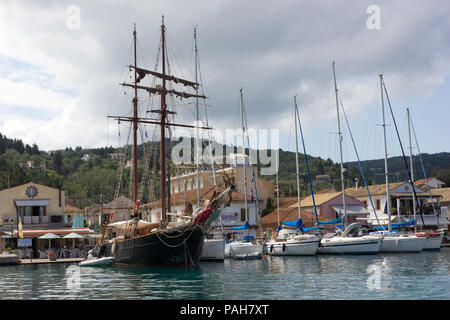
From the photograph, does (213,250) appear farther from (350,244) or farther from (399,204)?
(399,204)

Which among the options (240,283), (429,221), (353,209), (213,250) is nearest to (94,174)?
(353,209)

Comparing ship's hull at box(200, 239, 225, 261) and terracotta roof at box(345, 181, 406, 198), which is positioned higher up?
terracotta roof at box(345, 181, 406, 198)

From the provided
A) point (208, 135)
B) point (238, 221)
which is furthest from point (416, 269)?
point (238, 221)

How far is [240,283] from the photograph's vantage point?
2970 cm

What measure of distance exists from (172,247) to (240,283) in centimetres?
1070

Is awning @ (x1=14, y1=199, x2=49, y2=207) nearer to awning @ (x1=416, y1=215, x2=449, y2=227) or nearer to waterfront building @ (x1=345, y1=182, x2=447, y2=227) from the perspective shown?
waterfront building @ (x1=345, y1=182, x2=447, y2=227)

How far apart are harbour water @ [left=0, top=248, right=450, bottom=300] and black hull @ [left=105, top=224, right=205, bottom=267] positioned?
37.5 inches

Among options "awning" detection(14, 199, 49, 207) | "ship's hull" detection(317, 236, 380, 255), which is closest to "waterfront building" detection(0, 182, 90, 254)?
"awning" detection(14, 199, 49, 207)

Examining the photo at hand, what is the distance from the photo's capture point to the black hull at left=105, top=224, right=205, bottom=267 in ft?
128

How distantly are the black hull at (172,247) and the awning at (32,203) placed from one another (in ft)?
88.5

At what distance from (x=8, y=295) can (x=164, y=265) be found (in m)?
15.1

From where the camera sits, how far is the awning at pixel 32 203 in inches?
2429

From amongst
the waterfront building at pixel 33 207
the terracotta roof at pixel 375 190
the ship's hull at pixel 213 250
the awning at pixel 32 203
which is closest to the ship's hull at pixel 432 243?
the terracotta roof at pixel 375 190

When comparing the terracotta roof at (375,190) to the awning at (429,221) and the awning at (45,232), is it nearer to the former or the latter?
the awning at (429,221)
